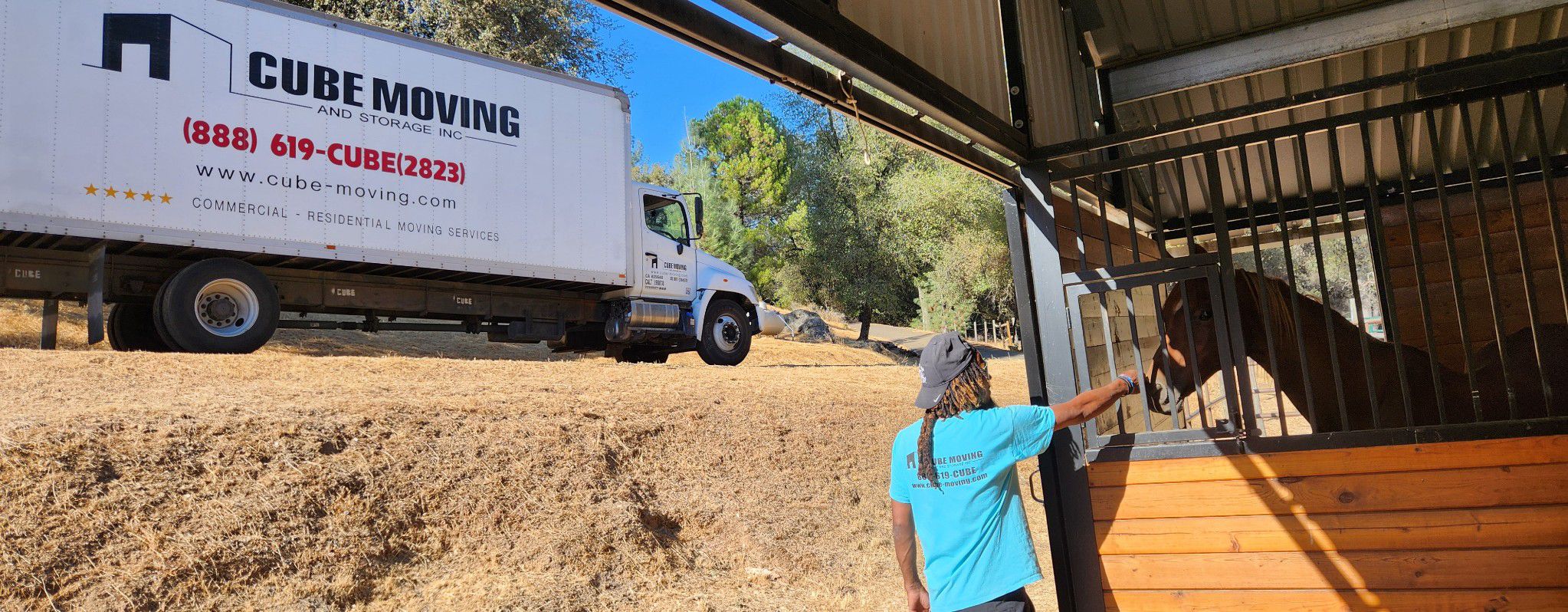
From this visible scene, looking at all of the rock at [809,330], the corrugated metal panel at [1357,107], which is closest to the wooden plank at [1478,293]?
the corrugated metal panel at [1357,107]

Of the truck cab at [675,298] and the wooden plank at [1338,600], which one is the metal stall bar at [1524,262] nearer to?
the wooden plank at [1338,600]

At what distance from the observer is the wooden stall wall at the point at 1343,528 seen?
3.21 metres

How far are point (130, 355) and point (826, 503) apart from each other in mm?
6343

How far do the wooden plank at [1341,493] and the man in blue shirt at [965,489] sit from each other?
0.98 m

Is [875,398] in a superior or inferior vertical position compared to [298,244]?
inferior

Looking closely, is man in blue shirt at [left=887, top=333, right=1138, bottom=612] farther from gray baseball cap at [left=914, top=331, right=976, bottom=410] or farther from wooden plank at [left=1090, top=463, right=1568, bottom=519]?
wooden plank at [left=1090, top=463, right=1568, bottom=519]

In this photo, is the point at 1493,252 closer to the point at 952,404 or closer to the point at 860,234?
the point at 952,404

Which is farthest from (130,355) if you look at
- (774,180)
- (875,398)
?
(774,180)

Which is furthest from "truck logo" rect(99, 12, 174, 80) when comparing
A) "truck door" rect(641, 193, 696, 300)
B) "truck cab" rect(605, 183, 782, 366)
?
"truck door" rect(641, 193, 696, 300)

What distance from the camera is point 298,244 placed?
33.1 ft

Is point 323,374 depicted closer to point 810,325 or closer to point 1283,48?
point 1283,48

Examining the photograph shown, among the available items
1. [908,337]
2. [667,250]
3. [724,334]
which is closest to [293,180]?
[667,250]

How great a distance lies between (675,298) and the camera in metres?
14.3

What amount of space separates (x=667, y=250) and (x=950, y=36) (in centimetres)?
1031
